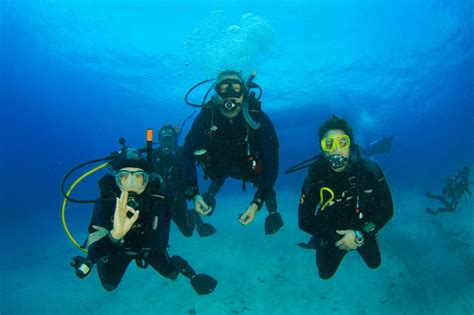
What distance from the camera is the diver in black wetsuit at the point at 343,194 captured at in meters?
4.61

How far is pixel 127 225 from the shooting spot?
4238 millimetres

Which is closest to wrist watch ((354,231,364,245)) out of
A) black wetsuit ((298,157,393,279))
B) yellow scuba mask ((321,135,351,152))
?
black wetsuit ((298,157,393,279))

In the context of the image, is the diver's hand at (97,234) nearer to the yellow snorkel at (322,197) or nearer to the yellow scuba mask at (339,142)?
the yellow snorkel at (322,197)

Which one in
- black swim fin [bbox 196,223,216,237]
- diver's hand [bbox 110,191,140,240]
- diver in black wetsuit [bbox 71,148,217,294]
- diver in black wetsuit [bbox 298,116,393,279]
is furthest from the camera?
black swim fin [bbox 196,223,216,237]

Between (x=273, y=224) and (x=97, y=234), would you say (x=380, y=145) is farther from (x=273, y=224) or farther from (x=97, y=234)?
(x=97, y=234)

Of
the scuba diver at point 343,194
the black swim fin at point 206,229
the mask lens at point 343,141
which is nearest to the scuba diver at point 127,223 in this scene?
the black swim fin at point 206,229

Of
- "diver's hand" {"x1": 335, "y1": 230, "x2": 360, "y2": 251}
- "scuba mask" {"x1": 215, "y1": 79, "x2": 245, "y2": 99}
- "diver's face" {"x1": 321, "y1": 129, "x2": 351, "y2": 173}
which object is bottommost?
"diver's hand" {"x1": 335, "y1": 230, "x2": 360, "y2": 251}

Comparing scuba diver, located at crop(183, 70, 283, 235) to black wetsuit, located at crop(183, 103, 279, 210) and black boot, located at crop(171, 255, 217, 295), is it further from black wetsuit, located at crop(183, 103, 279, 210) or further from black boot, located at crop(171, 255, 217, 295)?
black boot, located at crop(171, 255, 217, 295)

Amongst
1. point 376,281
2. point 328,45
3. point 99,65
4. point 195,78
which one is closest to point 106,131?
point 99,65

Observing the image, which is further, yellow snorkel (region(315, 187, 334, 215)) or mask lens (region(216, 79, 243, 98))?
mask lens (region(216, 79, 243, 98))

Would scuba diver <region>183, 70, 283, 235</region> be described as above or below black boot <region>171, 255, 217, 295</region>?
above

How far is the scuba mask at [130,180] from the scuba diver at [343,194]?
242cm

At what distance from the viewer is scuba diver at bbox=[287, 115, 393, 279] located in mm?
4613

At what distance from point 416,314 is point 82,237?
20.8 metres
